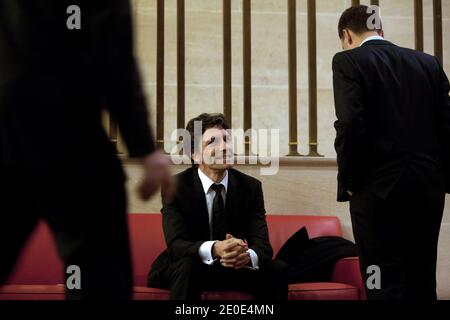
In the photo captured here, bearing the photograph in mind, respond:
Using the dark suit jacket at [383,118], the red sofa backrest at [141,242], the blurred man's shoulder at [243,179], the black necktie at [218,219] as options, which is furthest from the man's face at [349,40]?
the red sofa backrest at [141,242]

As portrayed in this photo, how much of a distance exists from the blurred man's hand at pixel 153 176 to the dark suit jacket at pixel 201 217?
1727 mm

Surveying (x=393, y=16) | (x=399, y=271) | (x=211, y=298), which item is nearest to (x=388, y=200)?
(x=399, y=271)

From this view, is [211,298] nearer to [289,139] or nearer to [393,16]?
[289,139]

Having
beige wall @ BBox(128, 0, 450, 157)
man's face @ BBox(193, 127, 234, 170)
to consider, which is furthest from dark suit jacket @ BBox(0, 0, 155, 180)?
beige wall @ BBox(128, 0, 450, 157)

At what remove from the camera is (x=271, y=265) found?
120 inches

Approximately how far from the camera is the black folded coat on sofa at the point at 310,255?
3420 mm

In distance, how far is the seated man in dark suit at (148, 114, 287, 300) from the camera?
→ 9.71 feet

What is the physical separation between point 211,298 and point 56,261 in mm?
1031

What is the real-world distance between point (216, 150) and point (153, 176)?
194cm

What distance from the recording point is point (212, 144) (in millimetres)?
3248

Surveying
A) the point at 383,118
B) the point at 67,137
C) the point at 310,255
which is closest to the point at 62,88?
the point at 67,137

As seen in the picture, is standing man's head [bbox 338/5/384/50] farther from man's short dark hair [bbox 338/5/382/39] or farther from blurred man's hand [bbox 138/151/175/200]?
blurred man's hand [bbox 138/151/175/200]

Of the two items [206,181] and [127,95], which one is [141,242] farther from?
[127,95]

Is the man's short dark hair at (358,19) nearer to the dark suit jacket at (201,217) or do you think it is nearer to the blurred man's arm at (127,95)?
the dark suit jacket at (201,217)
